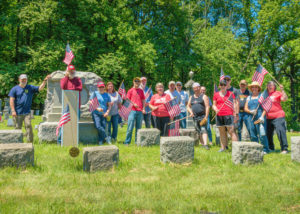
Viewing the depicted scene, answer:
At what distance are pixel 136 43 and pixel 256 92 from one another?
1432 cm

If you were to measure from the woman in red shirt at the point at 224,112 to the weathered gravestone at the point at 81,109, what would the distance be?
3.78m

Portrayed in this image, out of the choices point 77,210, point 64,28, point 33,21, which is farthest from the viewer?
point 64,28

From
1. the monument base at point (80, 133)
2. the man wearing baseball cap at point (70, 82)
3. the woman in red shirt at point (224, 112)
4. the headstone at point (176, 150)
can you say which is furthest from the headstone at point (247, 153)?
the monument base at point (80, 133)

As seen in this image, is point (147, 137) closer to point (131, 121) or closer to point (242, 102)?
point (131, 121)

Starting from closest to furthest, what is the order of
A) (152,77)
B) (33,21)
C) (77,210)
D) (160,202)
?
(77,210) < (160,202) < (33,21) < (152,77)

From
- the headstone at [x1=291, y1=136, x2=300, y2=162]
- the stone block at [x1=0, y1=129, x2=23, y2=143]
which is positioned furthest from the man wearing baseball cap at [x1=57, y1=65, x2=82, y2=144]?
the headstone at [x1=291, y1=136, x2=300, y2=162]

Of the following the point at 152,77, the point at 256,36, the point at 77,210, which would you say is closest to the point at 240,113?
the point at 77,210

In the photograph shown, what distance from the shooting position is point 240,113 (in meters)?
8.61

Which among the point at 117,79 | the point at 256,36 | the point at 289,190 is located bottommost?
the point at 289,190

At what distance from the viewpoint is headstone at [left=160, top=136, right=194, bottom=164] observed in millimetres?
5922

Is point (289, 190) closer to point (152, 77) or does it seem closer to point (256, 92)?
point (256, 92)

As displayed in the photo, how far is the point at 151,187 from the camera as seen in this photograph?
15.2ft

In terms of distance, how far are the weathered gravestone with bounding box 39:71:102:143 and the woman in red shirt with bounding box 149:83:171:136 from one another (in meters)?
1.96

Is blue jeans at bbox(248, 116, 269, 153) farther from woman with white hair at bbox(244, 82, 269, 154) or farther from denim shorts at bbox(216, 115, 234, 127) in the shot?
denim shorts at bbox(216, 115, 234, 127)
